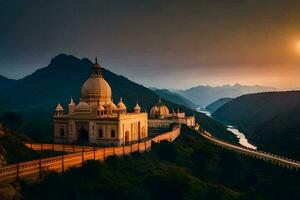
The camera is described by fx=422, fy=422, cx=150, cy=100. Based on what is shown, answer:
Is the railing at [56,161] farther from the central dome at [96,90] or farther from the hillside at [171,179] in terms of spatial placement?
the central dome at [96,90]

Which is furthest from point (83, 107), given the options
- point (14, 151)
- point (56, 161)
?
point (56, 161)

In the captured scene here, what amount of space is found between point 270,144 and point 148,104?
224 ft

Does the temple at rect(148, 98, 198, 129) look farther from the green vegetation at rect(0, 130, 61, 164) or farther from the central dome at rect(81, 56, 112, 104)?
the green vegetation at rect(0, 130, 61, 164)

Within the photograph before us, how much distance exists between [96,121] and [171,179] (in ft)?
59.9

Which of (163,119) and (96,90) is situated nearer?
(96,90)

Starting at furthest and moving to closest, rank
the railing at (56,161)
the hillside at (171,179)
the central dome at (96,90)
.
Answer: the central dome at (96,90)
the hillside at (171,179)
the railing at (56,161)

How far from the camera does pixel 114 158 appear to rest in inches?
1896

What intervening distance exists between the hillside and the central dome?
1099 centimetres

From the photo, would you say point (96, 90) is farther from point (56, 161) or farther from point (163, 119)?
point (163, 119)

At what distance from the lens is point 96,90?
205ft

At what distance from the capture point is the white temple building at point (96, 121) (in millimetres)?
57938

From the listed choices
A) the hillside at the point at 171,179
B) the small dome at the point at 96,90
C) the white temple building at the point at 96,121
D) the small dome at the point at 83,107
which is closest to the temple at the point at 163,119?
the hillside at the point at 171,179

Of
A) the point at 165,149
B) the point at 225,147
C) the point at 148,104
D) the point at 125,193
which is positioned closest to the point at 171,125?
the point at 225,147

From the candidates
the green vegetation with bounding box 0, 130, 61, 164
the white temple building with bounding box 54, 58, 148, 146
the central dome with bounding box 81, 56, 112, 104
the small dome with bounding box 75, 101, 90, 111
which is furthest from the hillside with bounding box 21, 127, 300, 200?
the central dome with bounding box 81, 56, 112, 104
